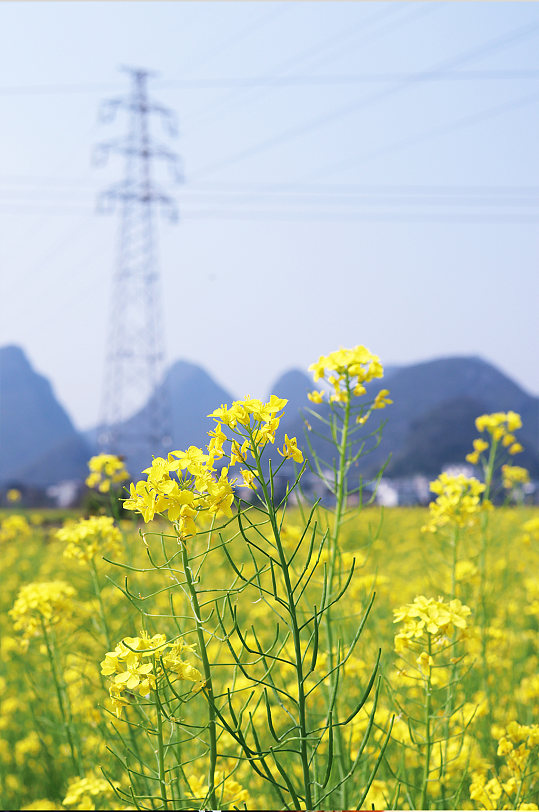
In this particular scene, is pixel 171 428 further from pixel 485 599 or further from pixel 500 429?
pixel 485 599

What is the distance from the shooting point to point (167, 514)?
93 centimetres

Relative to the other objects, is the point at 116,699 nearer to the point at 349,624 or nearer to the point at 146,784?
the point at 146,784

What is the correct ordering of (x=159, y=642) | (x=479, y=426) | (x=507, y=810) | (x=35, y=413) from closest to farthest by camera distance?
1. (x=159, y=642)
2. (x=507, y=810)
3. (x=479, y=426)
4. (x=35, y=413)

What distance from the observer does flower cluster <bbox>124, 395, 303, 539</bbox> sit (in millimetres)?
903

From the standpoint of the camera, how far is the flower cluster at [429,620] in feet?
4.18

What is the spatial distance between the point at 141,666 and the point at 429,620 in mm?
594

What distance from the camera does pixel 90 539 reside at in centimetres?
190

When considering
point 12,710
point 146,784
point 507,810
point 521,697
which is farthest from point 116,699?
point 12,710

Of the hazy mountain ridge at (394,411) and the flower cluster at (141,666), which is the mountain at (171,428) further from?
the hazy mountain ridge at (394,411)

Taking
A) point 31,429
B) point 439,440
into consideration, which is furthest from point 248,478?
point 31,429

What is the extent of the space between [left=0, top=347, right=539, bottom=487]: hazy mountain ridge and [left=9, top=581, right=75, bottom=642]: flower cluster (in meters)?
36.5

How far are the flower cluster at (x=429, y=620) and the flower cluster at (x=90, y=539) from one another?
0.92 metres

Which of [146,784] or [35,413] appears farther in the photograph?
[35,413]

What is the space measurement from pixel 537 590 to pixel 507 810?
5.70 feet
